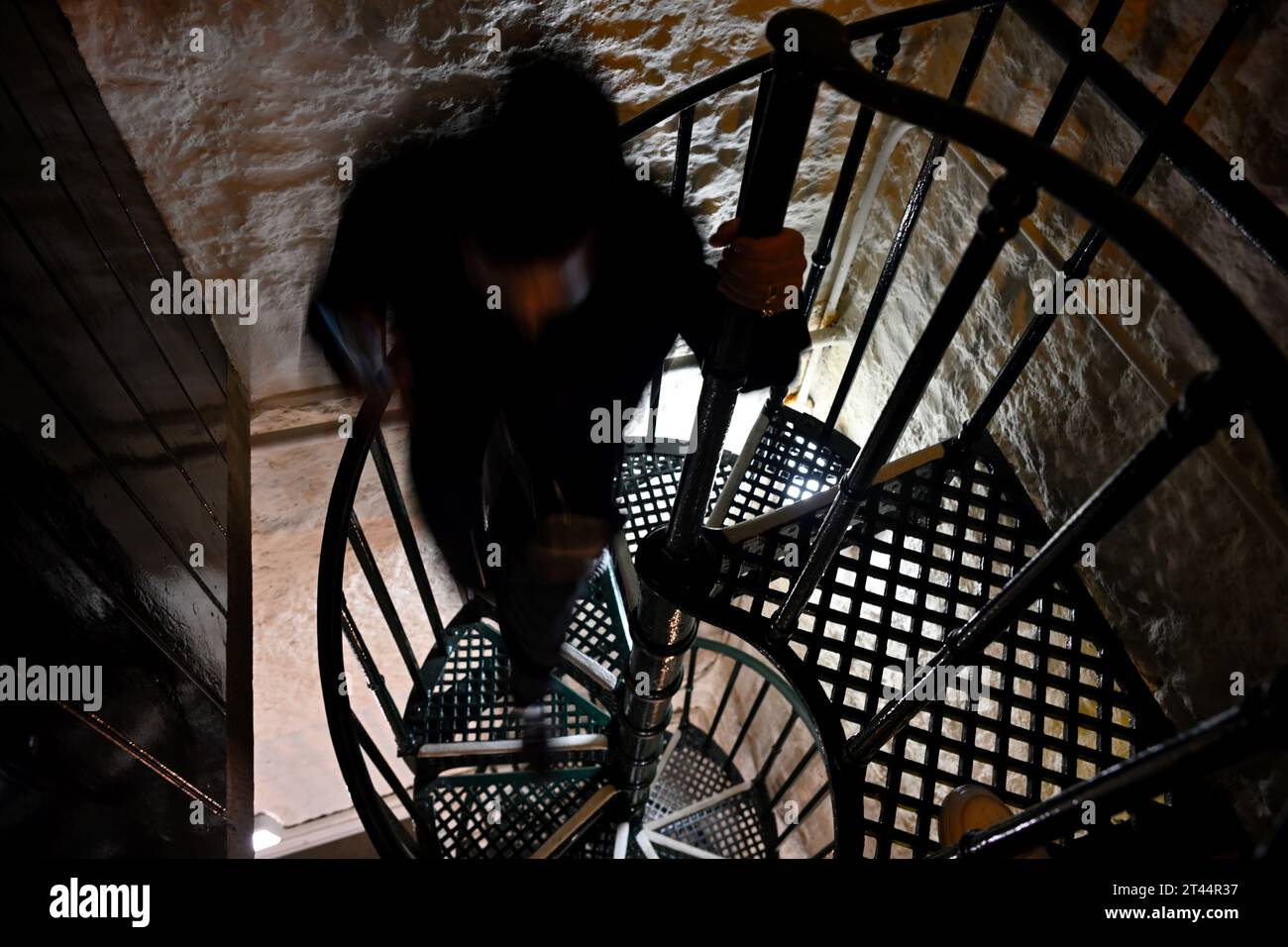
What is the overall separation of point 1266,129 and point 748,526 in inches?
46.9

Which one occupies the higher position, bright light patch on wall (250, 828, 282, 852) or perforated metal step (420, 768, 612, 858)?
bright light patch on wall (250, 828, 282, 852)

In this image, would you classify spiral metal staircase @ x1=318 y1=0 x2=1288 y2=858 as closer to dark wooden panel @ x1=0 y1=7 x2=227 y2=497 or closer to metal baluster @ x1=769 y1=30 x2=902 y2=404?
metal baluster @ x1=769 y1=30 x2=902 y2=404

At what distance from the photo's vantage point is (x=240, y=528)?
2465 mm

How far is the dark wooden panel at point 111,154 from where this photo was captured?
153cm

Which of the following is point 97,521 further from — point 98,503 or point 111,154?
point 111,154

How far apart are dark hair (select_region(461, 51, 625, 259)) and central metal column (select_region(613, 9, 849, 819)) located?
1.29 ft

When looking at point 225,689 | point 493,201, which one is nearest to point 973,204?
point 493,201

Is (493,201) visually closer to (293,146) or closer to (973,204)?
(293,146)

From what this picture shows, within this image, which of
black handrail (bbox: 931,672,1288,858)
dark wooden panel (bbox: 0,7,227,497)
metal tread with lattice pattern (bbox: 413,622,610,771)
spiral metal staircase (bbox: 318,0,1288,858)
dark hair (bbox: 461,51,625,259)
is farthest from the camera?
metal tread with lattice pattern (bbox: 413,622,610,771)

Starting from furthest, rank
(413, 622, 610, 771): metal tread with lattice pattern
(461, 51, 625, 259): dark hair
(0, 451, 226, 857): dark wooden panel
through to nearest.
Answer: (413, 622, 610, 771): metal tread with lattice pattern → (461, 51, 625, 259): dark hair → (0, 451, 226, 857): dark wooden panel

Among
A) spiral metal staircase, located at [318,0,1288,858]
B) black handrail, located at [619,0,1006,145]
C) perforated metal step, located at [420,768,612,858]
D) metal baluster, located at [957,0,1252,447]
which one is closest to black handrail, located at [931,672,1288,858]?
spiral metal staircase, located at [318,0,1288,858]

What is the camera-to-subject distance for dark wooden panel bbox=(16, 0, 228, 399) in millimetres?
1531

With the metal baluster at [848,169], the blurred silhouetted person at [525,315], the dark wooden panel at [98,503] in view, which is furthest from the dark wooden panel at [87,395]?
the metal baluster at [848,169]

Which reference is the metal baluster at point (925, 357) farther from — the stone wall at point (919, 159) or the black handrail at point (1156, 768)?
the stone wall at point (919, 159)
